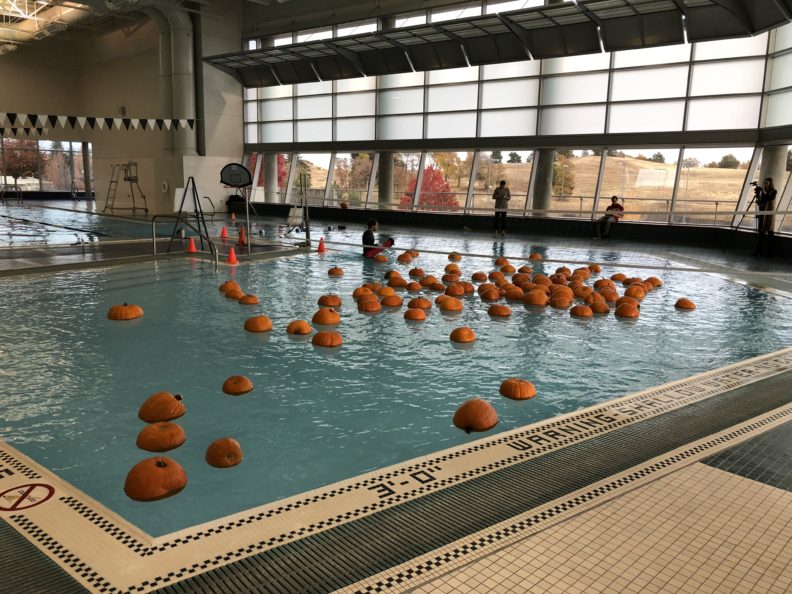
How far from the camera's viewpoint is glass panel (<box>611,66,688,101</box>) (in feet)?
65.9

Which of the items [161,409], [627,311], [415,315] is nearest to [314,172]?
[415,315]

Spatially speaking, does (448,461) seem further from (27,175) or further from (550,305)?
(27,175)

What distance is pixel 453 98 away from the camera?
24781 millimetres

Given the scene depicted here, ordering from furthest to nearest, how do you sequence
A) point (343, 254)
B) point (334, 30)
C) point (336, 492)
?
point (334, 30)
point (343, 254)
point (336, 492)

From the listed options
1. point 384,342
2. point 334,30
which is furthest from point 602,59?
point 384,342

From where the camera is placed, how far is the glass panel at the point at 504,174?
942 inches

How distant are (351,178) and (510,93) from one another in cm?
860

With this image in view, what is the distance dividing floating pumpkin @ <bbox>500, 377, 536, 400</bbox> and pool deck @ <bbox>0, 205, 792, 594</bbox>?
0.90m

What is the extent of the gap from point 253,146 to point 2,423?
28.3 m

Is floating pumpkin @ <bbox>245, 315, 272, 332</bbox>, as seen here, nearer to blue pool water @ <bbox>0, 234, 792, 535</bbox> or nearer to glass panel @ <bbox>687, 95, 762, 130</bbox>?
blue pool water @ <bbox>0, 234, 792, 535</bbox>

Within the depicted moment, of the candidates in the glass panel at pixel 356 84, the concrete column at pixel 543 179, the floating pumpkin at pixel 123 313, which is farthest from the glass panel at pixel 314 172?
the floating pumpkin at pixel 123 313

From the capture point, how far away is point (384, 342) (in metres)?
6.85

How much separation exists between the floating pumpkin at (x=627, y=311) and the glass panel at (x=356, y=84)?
68.4 feet

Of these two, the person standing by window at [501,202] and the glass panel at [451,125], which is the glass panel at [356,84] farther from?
the person standing by window at [501,202]
